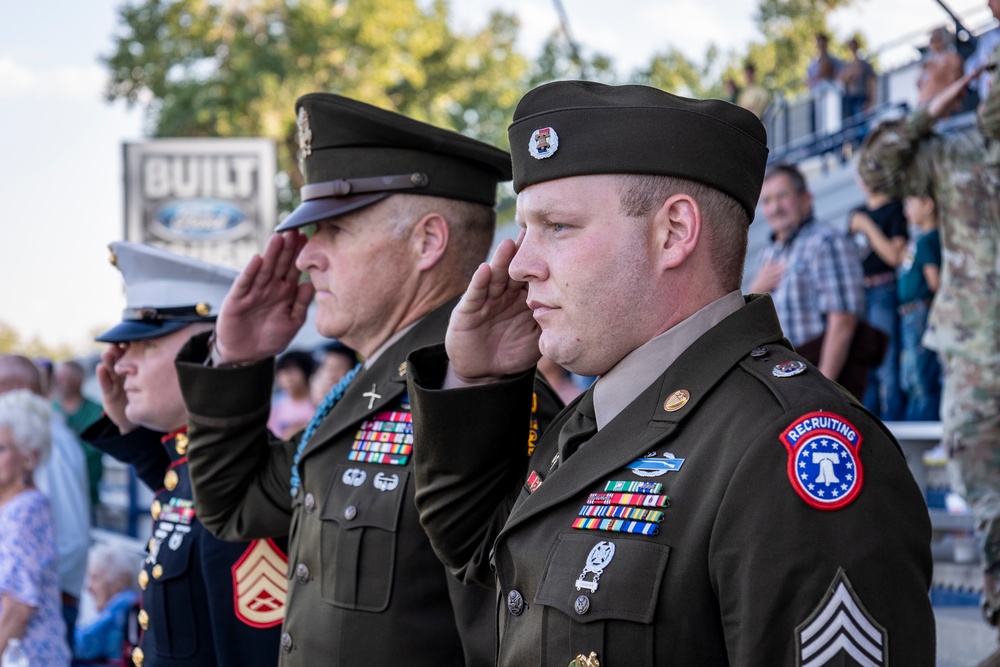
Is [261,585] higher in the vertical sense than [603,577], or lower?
lower

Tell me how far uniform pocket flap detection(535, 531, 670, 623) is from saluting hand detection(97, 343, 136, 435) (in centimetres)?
259

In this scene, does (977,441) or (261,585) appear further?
(977,441)

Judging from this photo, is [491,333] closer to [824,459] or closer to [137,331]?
[824,459]

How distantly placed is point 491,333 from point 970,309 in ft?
9.02

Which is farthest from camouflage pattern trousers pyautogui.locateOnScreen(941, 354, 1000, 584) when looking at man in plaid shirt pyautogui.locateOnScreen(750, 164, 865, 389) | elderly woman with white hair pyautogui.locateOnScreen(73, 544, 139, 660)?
elderly woman with white hair pyautogui.locateOnScreen(73, 544, 139, 660)

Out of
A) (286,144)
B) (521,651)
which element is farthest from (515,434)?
(286,144)

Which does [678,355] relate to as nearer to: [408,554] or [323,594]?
[408,554]

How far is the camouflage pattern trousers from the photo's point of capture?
4.18 metres

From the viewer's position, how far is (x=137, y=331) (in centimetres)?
386

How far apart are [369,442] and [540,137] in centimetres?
110

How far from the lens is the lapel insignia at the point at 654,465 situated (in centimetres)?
176

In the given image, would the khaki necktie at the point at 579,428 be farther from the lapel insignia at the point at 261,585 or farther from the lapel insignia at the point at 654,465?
the lapel insignia at the point at 261,585

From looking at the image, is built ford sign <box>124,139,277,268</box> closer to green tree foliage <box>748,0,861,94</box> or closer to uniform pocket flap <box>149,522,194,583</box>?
uniform pocket flap <box>149,522,194,583</box>

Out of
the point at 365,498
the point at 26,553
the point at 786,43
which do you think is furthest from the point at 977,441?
the point at 786,43
